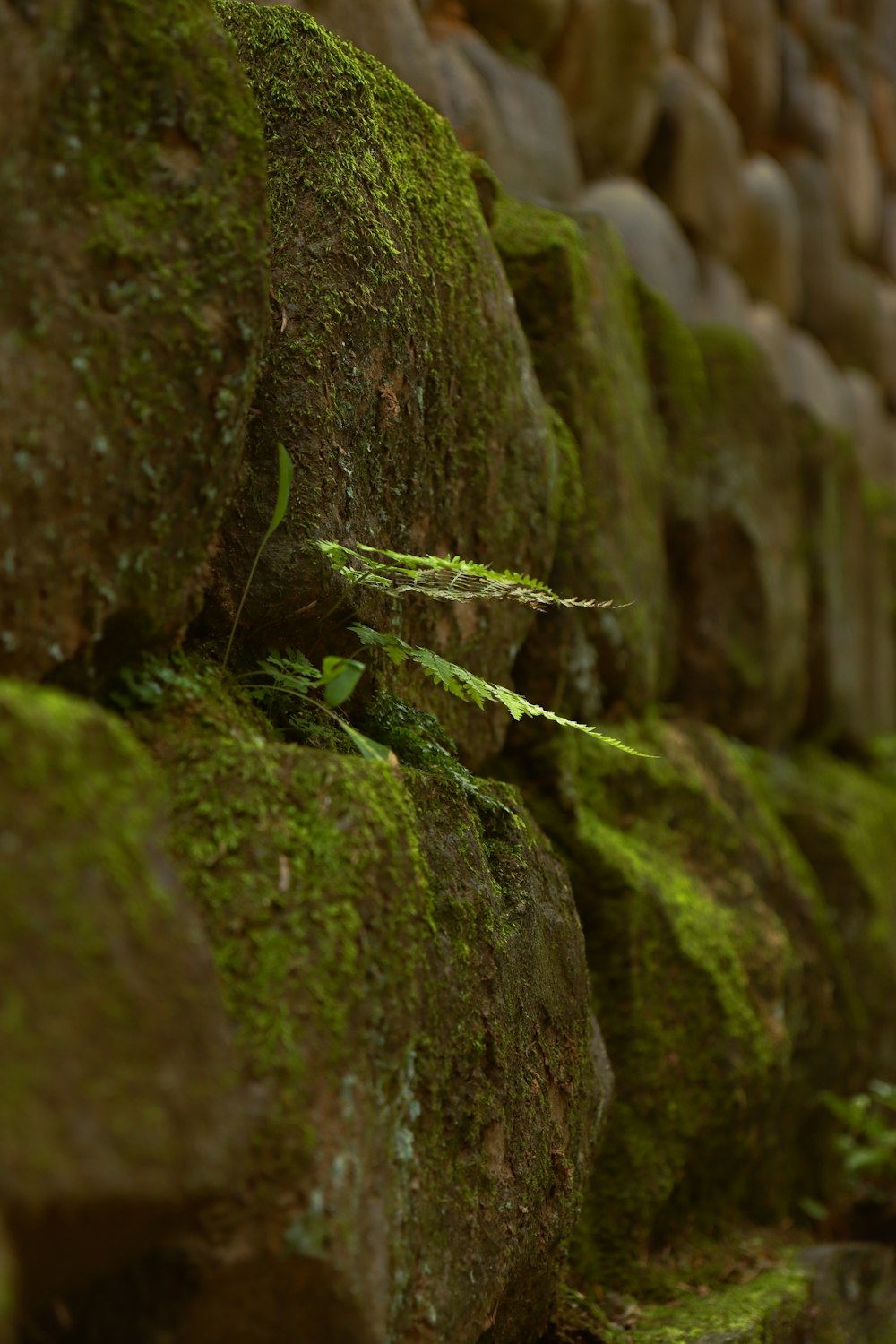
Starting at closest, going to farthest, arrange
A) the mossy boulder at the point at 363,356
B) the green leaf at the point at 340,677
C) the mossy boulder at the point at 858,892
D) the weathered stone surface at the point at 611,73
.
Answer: the green leaf at the point at 340,677 < the mossy boulder at the point at 363,356 < the mossy boulder at the point at 858,892 < the weathered stone surface at the point at 611,73

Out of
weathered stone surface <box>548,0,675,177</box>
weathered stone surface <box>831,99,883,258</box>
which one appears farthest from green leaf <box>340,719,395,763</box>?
weathered stone surface <box>831,99,883,258</box>

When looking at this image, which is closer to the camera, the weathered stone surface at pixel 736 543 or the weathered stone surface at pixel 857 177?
the weathered stone surface at pixel 736 543

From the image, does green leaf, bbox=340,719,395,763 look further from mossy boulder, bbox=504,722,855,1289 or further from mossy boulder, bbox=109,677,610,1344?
mossy boulder, bbox=504,722,855,1289

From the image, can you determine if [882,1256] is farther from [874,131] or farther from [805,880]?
[874,131]

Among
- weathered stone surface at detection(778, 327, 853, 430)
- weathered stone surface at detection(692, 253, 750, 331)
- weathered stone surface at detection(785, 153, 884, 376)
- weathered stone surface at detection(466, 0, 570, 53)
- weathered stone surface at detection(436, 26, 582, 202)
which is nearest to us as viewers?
weathered stone surface at detection(436, 26, 582, 202)

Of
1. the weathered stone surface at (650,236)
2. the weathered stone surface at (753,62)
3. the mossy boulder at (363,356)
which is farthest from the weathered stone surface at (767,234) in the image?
the mossy boulder at (363,356)

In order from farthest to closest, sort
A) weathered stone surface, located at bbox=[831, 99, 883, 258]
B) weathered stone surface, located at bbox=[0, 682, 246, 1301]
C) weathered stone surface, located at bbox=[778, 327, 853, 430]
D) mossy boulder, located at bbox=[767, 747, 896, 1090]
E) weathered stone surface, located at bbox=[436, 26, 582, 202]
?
1. weathered stone surface, located at bbox=[831, 99, 883, 258]
2. weathered stone surface, located at bbox=[778, 327, 853, 430]
3. mossy boulder, located at bbox=[767, 747, 896, 1090]
4. weathered stone surface, located at bbox=[436, 26, 582, 202]
5. weathered stone surface, located at bbox=[0, 682, 246, 1301]

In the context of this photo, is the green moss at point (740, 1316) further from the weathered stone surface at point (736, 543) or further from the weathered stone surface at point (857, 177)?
the weathered stone surface at point (857, 177)
